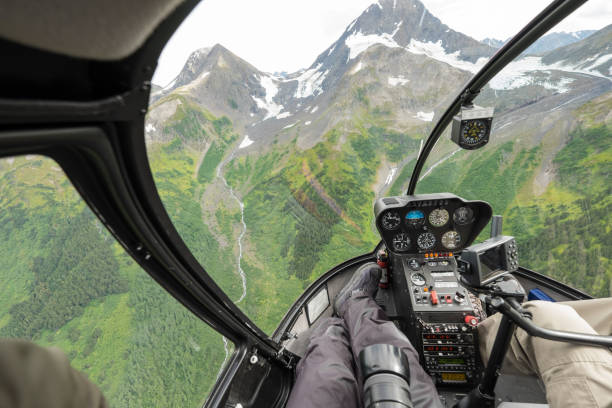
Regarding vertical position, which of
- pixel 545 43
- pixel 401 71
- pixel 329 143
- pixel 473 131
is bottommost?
pixel 329 143

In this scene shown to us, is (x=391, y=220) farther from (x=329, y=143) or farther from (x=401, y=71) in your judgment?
(x=401, y=71)

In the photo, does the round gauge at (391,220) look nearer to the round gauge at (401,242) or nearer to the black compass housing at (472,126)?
the round gauge at (401,242)

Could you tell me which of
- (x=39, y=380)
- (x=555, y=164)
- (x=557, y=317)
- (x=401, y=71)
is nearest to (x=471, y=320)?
(x=557, y=317)

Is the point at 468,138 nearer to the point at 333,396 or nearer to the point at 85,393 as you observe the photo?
the point at 333,396

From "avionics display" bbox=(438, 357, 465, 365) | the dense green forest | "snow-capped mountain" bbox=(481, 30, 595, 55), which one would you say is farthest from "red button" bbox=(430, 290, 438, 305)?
"snow-capped mountain" bbox=(481, 30, 595, 55)

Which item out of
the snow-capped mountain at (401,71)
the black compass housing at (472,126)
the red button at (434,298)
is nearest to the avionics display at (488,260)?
the black compass housing at (472,126)

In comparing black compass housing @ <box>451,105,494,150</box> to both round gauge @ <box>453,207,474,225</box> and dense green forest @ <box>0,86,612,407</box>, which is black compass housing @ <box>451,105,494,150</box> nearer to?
round gauge @ <box>453,207,474,225</box>

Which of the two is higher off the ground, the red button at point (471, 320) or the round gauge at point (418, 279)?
the red button at point (471, 320)

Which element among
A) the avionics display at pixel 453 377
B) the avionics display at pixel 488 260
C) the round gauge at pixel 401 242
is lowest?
the avionics display at pixel 453 377
